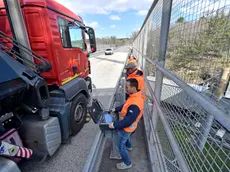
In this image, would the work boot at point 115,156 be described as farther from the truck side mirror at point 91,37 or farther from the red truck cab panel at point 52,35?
the truck side mirror at point 91,37

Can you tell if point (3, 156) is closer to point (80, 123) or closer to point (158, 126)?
point (80, 123)

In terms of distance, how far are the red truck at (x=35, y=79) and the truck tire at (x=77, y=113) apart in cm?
2

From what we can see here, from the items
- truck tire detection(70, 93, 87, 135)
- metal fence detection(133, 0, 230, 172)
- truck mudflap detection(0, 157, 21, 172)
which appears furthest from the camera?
truck tire detection(70, 93, 87, 135)

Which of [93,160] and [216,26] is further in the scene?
[93,160]

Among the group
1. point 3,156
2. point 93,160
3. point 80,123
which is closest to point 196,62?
point 93,160

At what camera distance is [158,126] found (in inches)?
87.6

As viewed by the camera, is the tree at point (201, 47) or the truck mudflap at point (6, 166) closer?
the tree at point (201, 47)

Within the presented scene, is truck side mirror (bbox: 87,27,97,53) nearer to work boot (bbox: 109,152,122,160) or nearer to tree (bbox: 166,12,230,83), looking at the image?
tree (bbox: 166,12,230,83)

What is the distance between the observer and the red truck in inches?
68.3

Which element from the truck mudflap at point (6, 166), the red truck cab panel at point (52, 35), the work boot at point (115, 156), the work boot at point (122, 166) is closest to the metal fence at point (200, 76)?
the work boot at point (122, 166)

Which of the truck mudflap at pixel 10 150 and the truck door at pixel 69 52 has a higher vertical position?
the truck door at pixel 69 52

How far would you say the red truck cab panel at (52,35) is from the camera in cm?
223

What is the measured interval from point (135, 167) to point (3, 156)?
70.8 inches

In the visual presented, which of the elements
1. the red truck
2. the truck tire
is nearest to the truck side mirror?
the red truck
